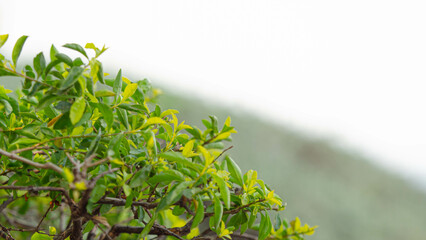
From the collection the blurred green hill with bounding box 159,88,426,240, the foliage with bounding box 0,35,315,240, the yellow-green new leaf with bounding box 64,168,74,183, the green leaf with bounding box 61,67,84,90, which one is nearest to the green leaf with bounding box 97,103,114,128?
the foliage with bounding box 0,35,315,240

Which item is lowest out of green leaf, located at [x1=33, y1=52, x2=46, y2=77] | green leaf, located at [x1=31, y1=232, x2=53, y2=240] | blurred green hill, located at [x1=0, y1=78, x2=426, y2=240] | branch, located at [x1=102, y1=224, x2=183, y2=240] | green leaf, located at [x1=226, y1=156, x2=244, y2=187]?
blurred green hill, located at [x1=0, y1=78, x2=426, y2=240]

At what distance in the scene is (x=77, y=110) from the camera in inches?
32.5

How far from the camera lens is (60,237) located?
1174 mm

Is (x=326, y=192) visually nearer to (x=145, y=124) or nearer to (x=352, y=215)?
(x=352, y=215)

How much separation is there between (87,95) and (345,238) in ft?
19.0

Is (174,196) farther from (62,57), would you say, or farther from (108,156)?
(62,57)

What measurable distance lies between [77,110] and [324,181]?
7.55 m

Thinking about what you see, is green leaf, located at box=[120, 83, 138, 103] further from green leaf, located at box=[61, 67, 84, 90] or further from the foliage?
green leaf, located at box=[61, 67, 84, 90]

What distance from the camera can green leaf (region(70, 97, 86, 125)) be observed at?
81 centimetres

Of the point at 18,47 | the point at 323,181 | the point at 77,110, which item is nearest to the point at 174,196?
the point at 77,110

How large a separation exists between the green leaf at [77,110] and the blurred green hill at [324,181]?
500 centimetres

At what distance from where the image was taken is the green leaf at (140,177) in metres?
0.88

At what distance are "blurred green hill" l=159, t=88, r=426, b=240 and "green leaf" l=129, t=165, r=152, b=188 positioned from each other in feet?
16.0

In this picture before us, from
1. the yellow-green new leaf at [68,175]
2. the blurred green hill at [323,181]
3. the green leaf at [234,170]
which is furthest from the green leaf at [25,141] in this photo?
the blurred green hill at [323,181]
